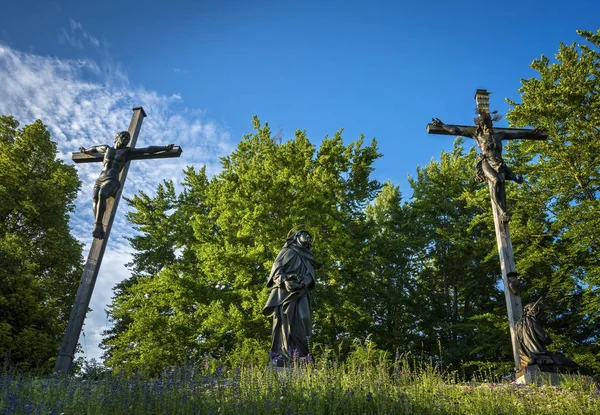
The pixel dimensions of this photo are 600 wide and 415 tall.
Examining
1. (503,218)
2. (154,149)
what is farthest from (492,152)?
(154,149)

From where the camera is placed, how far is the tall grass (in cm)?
465

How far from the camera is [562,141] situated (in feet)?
54.6

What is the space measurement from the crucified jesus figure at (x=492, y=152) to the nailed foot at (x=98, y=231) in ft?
25.1

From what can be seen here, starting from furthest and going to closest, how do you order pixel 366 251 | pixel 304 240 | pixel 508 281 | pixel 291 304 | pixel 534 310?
pixel 366 251, pixel 508 281, pixel 534 310, pixel 304 240, pixel 291 304

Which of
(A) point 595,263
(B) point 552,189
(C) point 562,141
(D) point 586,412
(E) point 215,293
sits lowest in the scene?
(D) point 586,412

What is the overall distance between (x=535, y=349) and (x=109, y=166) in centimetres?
909

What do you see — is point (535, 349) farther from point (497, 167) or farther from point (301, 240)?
point (301, 240)

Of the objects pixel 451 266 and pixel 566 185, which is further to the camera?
pixel 451 266

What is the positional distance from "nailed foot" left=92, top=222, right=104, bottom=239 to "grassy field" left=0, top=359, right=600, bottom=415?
3.79 m

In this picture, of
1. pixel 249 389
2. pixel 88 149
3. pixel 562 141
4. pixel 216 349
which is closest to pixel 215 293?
pixel 216 349

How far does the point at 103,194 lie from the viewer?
Answer: 995cm

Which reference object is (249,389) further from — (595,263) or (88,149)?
(595,263)

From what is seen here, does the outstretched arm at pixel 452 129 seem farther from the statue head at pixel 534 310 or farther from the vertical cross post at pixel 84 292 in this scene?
the vertical cross post at pixel 84 292

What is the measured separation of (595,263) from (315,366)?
41.7ft
